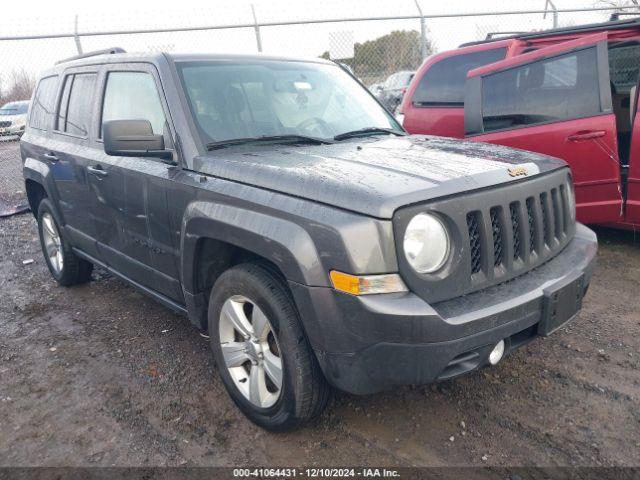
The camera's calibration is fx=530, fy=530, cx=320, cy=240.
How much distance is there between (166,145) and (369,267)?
1.54m

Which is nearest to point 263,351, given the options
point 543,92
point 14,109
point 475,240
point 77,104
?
point 475,240

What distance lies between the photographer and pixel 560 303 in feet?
7.88

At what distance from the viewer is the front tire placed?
2338 mm

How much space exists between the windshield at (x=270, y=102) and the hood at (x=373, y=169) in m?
0.18

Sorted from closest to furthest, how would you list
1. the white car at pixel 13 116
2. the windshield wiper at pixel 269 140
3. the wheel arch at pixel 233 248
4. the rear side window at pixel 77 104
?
the wheel arch at pixel 233 248 → the windshield wiper at pixel 269 140 → the rear side window at pixel 77 104 → the white car at pixel 13 116

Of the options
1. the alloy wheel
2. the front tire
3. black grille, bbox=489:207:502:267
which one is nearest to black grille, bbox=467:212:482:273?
black grille, bbox=489:207:502:267

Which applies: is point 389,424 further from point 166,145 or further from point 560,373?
point 166,145

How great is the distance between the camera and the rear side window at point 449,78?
5.82 metres

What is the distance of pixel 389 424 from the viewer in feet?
8.79

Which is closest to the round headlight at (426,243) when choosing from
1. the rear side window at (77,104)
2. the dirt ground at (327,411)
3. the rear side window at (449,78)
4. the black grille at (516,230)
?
the black grille at (516,230)

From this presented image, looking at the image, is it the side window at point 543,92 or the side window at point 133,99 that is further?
the side window at point 543,92

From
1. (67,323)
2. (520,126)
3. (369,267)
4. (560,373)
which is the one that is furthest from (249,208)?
(520,126)

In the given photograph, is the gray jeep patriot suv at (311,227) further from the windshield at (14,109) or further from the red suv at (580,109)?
the windshield at (14,109)

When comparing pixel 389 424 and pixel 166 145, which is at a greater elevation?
pixel 166 145
